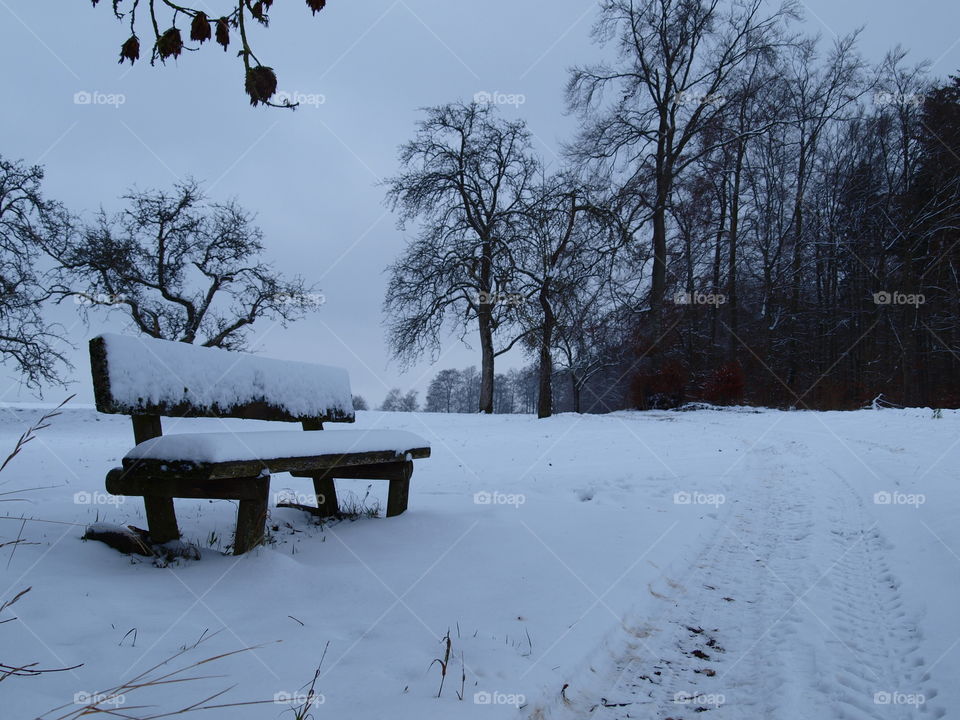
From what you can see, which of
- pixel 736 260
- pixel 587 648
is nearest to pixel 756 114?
pixel 736 260

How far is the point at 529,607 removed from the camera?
2777 millimetres

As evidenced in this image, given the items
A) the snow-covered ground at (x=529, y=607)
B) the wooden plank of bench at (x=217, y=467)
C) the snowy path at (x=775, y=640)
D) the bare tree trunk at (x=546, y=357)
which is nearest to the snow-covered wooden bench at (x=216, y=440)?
the wooden plank of bench at (x=217, y=467)

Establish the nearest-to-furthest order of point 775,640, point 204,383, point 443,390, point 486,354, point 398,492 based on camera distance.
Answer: point 775,640 → point 204,383 → point 398,492 → point 486,354 → point 443,390

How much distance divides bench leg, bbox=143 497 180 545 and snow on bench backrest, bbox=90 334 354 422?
0.49 meters

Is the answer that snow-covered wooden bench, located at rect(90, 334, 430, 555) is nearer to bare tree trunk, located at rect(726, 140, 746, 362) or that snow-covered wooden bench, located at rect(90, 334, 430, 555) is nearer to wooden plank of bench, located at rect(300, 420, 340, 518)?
wooden plank of bench, located at rect(300, 420, 340, 518)

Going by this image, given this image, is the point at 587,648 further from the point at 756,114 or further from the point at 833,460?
the point at 756,114

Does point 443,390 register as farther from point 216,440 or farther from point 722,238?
point 216,440

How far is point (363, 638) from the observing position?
2303 mm

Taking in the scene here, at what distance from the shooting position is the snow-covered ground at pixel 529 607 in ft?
6.50

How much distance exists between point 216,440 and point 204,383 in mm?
854

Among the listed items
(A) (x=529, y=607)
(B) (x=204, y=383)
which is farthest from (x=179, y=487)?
(A) (x=529, y=607)

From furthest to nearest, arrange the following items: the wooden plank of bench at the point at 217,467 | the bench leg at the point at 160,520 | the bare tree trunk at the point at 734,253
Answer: the bare tree trunk at the point at 734,253 → the bench leg at the point at 160,520 → the wooden plank of bench at the point at 217,467

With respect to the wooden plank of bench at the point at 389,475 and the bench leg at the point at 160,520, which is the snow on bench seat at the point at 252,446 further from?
the bench leg at the point at 160,520

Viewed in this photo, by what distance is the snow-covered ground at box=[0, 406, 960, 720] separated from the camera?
1982mm
